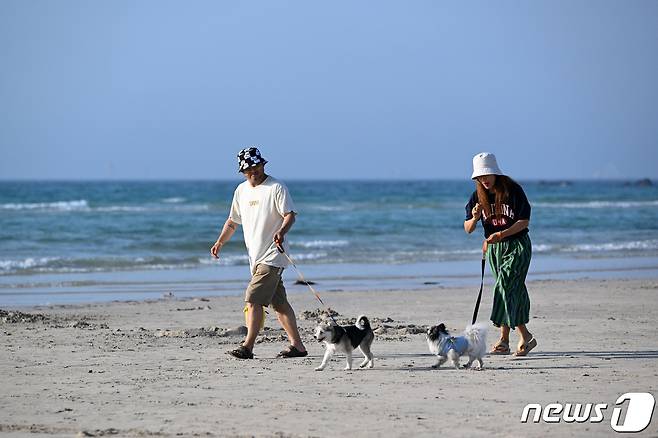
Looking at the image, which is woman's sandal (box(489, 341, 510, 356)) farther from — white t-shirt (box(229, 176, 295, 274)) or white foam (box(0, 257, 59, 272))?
white foam (box(0, 257, 59, 272))

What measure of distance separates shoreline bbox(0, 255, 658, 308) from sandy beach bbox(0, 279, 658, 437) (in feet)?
7.75

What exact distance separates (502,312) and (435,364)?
932 mm

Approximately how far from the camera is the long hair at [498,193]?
8281 mm

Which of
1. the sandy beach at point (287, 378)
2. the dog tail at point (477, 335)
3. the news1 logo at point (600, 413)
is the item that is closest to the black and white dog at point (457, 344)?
the dog tail at point (477, 335)

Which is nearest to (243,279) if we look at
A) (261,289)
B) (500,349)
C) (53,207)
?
(261,289)

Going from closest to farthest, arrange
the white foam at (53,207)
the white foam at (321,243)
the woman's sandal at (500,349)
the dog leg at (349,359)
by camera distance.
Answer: the dog leg at (349,359) → the woman's sandal at (500,349) → the white foam at (321,243) → the white foam at (53,207)

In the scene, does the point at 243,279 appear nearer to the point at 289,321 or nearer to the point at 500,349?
the point at 289,321

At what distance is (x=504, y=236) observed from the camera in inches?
327

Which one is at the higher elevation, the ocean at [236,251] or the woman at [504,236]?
the woman at [504,236]

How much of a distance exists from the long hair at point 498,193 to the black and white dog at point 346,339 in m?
1.42

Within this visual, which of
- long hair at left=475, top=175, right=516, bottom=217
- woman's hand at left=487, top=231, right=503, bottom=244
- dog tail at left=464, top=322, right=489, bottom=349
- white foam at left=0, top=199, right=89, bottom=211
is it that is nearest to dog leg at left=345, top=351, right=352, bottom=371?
dog tail at left=464, top=322, right=489, bottom=349

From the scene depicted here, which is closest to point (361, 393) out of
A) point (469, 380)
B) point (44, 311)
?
point (469, 380)

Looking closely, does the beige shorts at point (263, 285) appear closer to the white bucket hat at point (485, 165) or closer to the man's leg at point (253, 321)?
the man's leg at point (253, 321)

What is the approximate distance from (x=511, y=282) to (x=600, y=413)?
7.85 ft
